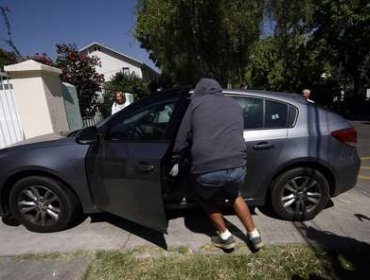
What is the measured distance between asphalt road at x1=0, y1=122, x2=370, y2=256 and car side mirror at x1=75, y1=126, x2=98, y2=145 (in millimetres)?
1086

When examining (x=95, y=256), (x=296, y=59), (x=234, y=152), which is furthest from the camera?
(x=296, y=59)

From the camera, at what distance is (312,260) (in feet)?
11.8

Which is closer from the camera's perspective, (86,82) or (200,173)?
(200,173)

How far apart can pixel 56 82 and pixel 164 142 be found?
4.86 m

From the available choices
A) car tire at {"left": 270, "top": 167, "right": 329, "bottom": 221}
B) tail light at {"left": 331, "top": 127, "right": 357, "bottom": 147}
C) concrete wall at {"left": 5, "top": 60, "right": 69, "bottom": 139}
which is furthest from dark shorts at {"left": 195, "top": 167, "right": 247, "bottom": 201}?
concrete wall at {"left": 5, "top": 60, "right": 69, "bottom": 139}

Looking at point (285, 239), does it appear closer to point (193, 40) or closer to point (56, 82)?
point (56, 82)

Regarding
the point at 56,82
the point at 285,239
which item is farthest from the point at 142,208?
the point at 56,82

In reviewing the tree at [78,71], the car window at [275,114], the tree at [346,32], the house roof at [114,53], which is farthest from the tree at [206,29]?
the house roof at [114,53]

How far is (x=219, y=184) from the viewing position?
3.53 meters

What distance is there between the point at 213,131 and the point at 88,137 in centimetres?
147

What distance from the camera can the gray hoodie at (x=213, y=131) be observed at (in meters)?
3.48

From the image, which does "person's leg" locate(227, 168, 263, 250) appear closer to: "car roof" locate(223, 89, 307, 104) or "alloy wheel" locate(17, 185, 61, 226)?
"car roof" locate(223, 89, 307, 104)

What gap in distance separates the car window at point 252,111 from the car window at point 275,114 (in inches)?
3.1

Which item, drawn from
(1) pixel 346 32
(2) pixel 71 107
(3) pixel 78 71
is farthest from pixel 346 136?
(1) pixel 346 32
